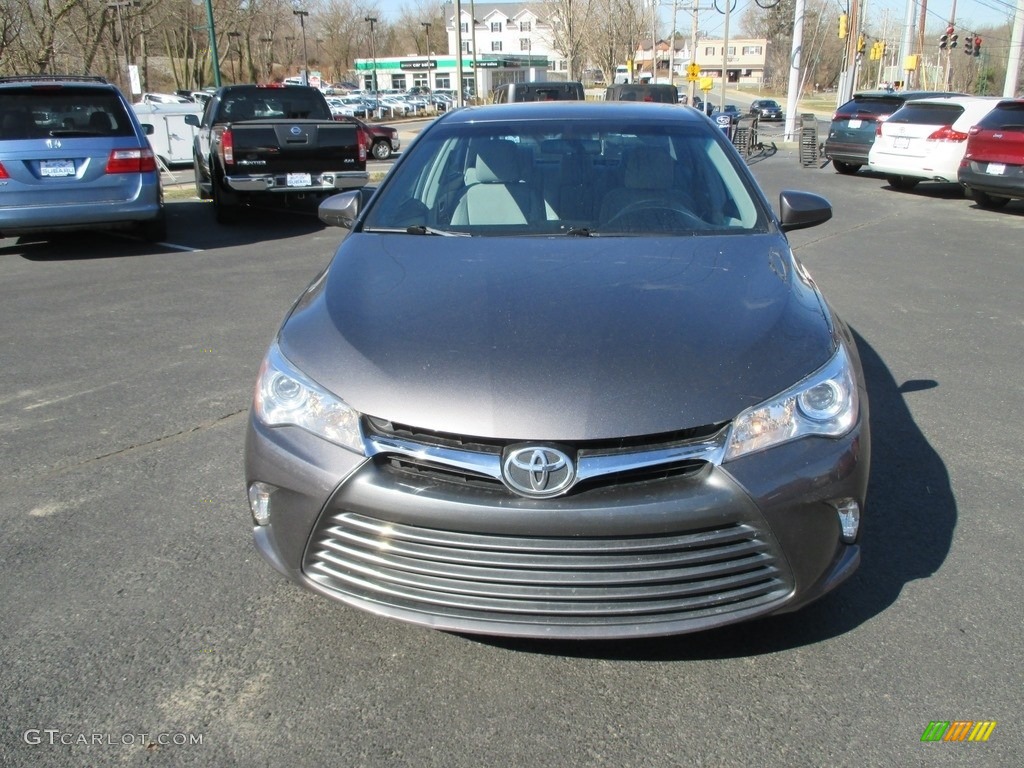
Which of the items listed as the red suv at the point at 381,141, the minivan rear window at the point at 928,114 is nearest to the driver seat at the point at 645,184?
the minivan rear window at the point at 928,114

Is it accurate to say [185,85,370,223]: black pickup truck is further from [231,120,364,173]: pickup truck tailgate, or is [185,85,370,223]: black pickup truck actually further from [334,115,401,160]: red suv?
[334,115,401,160]: red suv

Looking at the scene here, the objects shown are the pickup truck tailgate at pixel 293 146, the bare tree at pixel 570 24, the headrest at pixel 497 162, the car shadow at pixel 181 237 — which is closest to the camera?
the headrest at pixel 497 162

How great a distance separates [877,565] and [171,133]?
19.8 m

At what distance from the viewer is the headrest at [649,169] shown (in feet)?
13.2

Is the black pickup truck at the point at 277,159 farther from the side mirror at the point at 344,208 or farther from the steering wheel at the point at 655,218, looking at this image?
the steering wheel at the point at 655,218

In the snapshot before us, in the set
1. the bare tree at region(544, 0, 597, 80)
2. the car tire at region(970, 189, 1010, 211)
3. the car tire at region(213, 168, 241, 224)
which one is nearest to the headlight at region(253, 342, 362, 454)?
the car tire at region(213, 168, 241, 224)

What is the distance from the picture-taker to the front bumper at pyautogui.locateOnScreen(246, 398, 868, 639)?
2357 millimetres

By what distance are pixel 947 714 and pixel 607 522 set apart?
3.69ft

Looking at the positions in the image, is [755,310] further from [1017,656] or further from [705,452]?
[1017,656]

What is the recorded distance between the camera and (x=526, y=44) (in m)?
121

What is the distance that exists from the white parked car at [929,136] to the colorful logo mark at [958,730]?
1386 centimetres

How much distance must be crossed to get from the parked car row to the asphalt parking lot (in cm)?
914

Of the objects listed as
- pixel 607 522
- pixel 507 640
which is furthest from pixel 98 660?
pixel 607 522

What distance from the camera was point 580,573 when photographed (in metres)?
2.39
